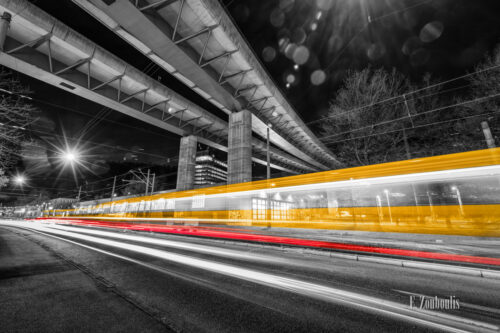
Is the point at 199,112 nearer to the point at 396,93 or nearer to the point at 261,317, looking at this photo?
the point at 396,93

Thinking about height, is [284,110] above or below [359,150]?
above

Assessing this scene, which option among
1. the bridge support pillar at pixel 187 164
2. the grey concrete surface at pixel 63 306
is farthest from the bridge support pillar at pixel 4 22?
the bridge support pillar at pixel 187 164

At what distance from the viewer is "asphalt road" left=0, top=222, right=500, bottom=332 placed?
2219 millimetres

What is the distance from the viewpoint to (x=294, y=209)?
37.5 ft

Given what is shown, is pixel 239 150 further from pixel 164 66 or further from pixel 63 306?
pixel 63 306

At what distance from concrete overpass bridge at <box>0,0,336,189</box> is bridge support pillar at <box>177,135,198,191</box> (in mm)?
105

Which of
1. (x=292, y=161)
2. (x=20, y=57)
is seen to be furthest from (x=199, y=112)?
(x=292, y=161)

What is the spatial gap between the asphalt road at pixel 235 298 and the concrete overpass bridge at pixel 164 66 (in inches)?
478

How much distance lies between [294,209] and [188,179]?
13.4 metres

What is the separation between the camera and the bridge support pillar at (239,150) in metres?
16.5

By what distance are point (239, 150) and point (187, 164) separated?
777 cm

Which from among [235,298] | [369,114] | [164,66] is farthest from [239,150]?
[235,298]

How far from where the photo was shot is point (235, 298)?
3.03 meters

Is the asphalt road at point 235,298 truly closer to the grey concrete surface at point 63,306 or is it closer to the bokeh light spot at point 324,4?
the grey concrete surface at point 63,306
